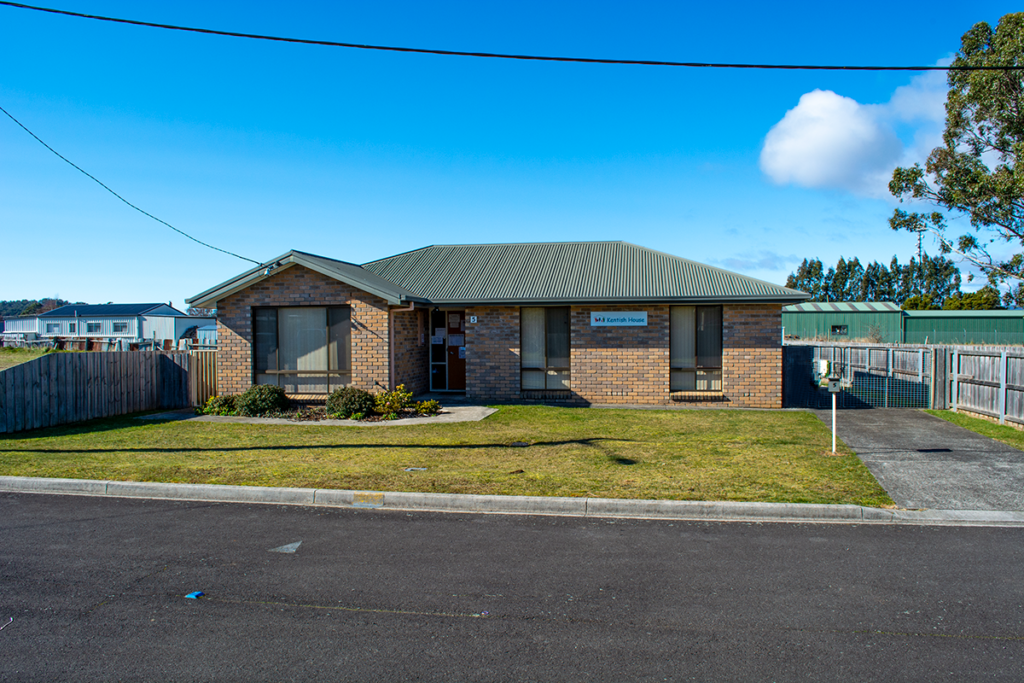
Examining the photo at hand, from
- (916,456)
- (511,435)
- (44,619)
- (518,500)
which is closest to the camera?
(44,619)

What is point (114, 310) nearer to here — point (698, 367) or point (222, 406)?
point (222, 406)

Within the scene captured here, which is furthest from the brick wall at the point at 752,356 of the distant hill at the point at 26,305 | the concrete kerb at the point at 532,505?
the distant hill at the point at 26,305

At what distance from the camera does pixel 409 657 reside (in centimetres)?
394

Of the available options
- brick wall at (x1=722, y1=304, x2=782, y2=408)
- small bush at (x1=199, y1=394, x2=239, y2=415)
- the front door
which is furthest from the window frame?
small bush at (x1=199, y1=394, x2=239, y2=415)

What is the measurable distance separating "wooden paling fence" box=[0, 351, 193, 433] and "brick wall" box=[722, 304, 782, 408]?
1354 centimetres

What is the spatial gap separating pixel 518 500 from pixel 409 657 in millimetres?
3316

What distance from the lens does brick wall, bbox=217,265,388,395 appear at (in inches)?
600

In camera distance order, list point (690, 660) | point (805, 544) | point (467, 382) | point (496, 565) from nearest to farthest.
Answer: point (690, 660)
point (496, 565)
point (805, 544)
point (467, 382)

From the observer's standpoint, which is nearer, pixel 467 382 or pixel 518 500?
pixel 518 500

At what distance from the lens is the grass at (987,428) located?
35.9 ft

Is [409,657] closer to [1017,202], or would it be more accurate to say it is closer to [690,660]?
[690,660]

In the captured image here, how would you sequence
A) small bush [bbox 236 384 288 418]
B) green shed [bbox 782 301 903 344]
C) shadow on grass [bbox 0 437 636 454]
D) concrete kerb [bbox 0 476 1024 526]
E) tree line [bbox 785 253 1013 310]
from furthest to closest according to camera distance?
1. tree line [bbox 785 253 1013 310]
2. green shed [bbox 782 301 903 344]
3. small bush [bbox 236 384 288 418]
4. shadow on grass [bbox 0 437 636 454]
5. concrete kerb [bbox 0 476 1024 526]

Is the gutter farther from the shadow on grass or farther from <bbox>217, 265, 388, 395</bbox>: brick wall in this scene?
the shadow on grass

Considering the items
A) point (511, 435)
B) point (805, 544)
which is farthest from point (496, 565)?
point (511, 435)
